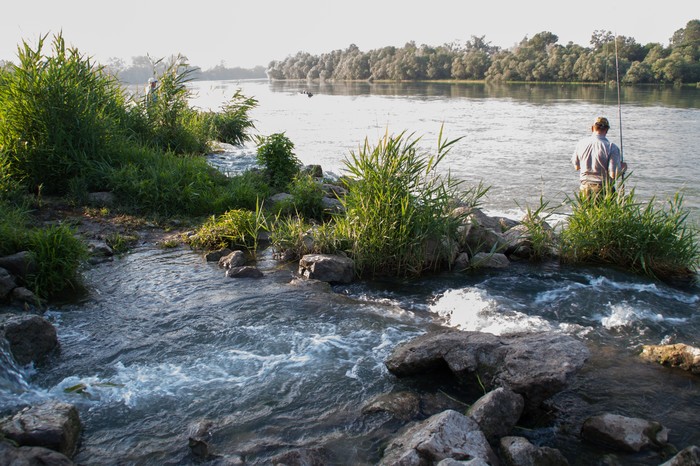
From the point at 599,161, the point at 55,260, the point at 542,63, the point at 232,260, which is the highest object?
the point at 542,63

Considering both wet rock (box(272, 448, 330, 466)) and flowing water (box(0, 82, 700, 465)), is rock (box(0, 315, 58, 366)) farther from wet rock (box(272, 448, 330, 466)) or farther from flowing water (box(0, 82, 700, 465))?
wet rock (box(272, 448, 330, 466))

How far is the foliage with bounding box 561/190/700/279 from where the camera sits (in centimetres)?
811

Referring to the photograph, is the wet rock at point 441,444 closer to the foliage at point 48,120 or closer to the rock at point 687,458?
the rock at point 687,458

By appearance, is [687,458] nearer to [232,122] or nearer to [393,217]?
[393,217]

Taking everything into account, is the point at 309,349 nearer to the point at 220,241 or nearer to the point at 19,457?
the point at 19,457

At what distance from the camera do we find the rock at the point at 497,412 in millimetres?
4477

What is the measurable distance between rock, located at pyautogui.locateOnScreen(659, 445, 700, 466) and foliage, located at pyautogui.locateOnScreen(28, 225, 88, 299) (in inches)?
257

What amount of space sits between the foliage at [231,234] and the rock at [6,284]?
288 cm

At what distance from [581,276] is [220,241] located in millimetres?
5330

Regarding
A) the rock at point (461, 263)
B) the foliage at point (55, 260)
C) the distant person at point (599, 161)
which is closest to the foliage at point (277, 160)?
the rock at point (461, 263)

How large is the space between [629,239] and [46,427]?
7326 millimetres

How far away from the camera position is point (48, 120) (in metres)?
11.0

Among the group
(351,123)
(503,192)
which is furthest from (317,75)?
(503,192)

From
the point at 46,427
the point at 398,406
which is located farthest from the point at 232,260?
the point at 46,427
